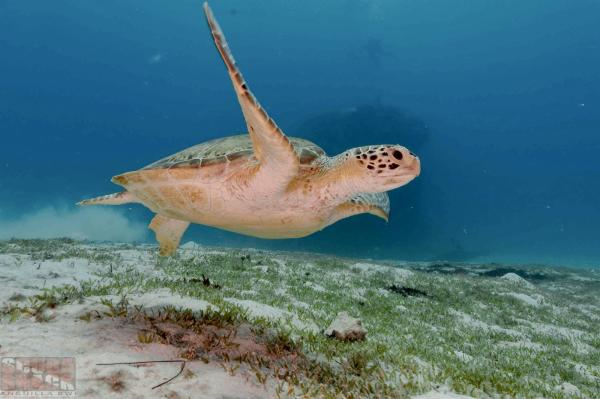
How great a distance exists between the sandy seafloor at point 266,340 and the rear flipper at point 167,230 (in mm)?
1097

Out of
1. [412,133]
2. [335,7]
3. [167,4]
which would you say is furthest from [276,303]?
[167,4]

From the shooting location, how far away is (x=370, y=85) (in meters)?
111

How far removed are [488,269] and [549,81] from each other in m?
120

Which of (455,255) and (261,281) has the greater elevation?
(455,255)

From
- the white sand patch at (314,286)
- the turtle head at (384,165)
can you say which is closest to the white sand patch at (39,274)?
A: the turtle head at (384,165)

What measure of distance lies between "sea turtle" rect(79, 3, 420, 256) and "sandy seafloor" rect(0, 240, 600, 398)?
130cm

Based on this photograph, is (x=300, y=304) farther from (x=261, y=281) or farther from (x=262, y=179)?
(x=262, y=179)

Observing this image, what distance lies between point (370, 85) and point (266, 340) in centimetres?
11727

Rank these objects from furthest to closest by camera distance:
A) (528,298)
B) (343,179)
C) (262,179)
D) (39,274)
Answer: (528,298) < (39,274) < (343,179) < (262,179)

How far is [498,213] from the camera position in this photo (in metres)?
104

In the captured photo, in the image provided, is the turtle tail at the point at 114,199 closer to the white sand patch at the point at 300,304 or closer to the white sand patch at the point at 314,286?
the white sand patch at the point at 300,304

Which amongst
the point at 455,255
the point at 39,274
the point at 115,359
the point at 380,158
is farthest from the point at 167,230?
the point at 455,255

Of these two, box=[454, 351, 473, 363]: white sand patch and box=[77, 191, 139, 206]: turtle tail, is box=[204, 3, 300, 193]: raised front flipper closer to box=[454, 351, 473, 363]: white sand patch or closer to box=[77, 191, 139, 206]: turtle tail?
box=[77, 191, 139, 206]: turtle tail

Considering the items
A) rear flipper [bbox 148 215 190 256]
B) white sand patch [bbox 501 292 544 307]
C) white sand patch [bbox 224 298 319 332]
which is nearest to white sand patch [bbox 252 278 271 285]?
rear flipper [bbox 148 215 190 256]
